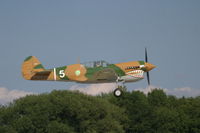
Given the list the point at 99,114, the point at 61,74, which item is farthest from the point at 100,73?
the point at 99,114

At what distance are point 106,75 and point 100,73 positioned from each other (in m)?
0.51

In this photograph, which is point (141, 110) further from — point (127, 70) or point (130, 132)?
point (127, 70)

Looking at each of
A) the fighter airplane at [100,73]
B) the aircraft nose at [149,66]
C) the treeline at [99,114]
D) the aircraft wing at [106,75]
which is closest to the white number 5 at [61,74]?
the fighter airplane at [100,73]

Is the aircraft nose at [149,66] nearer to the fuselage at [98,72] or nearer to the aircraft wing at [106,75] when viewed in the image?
the fuselage at [98,72]

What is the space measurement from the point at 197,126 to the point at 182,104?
844 cm

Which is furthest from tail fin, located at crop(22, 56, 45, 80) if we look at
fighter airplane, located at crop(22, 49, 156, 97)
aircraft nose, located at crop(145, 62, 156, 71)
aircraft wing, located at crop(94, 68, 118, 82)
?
aircraft nose, located at crop(145, 62, 156, 71)

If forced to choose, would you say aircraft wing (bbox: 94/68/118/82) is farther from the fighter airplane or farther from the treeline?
the treeline

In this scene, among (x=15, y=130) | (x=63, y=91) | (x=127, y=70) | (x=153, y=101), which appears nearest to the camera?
(x=127, y=70)

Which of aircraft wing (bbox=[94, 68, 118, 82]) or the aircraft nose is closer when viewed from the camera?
aircraft wing (bbox=[94, 68, 118, 82])

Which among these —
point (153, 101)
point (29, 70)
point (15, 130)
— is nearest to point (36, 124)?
point (15, 130)

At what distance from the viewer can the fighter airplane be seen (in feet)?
126

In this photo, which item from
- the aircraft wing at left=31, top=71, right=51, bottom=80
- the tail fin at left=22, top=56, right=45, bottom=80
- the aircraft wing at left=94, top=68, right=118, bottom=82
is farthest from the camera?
the tail fin at left=22, top=56, right=45, bottom=80

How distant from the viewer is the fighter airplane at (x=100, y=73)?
38375mm

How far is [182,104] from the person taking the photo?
98812 millimetres
